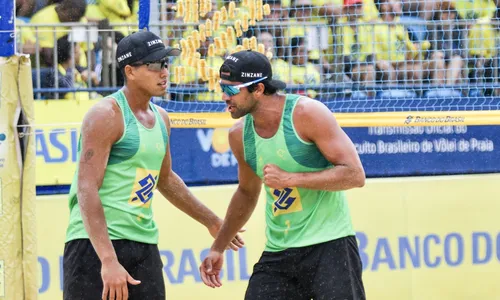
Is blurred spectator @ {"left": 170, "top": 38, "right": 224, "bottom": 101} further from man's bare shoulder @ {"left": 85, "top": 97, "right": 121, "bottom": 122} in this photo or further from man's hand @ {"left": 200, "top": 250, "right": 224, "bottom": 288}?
man's bare shoulder @ {"left": 85, "top": 97, "right": 121, "bottom": 122}

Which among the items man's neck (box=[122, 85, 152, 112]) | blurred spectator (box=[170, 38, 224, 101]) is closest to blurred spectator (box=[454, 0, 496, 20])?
blurred spectator (box=[170, 38, 224, 101])

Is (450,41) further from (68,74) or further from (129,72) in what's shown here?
(129,72)

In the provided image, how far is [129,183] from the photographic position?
4.55m

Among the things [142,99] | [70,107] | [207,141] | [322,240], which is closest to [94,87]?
[70,107]

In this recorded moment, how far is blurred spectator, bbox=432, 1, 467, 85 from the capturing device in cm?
766

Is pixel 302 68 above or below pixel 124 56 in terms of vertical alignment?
below

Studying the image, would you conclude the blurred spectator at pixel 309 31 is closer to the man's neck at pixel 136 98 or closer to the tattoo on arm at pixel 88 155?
the man's neck at pixel 136 98

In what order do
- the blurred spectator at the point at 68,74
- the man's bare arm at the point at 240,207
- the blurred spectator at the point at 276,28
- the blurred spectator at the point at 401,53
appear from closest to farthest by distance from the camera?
the man's bare arm at the point at 240,207
the blurred spectator at the point at 68,74
the blurred spectator at the point at 276,28
the blurred spectator at the point at 401,53

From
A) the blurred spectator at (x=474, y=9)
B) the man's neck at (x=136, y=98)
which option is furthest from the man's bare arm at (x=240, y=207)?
the blurred spectator at (x=474, y=9)

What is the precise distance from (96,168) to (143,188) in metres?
0.31

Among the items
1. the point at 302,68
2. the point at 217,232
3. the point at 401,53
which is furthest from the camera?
the point at 401,53

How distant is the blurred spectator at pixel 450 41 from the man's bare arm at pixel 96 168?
3994 millimetres

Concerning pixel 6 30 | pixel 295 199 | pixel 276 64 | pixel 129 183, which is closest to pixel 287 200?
pixel 295 199

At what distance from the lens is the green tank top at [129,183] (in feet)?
14.9
